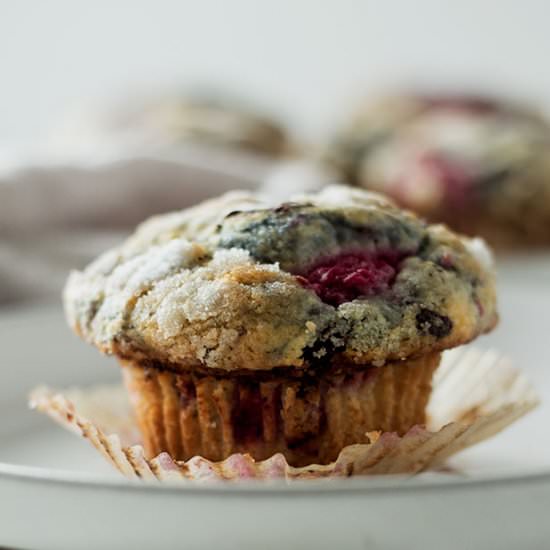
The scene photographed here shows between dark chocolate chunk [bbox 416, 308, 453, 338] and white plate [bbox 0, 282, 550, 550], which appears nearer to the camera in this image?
white plate [bbox 0, 282, 550, 550]

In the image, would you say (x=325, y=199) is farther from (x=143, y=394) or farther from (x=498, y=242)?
(x=498, y=242)

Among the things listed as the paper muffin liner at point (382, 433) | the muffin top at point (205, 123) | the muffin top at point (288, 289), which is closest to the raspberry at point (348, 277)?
the muffin top at point (288, 289)

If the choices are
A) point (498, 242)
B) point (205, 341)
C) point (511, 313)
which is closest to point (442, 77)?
point (498, 242)

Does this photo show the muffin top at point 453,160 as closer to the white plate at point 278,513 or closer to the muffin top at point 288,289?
the muffin top at point 288,289

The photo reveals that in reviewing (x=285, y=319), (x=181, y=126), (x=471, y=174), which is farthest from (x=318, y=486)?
(x=181, y=126)

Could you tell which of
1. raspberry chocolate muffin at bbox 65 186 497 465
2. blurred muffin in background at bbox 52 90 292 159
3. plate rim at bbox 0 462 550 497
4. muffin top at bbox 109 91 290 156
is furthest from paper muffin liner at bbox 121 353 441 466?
muffin top at bbox 109 91 290 156

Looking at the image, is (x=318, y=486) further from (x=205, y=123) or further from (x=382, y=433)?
(x=205, y=123)

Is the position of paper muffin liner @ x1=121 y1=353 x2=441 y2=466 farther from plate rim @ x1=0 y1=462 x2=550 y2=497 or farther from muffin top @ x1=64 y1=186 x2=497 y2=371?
plate rim @ x1=0 y1=462 x2=550 y2=497
